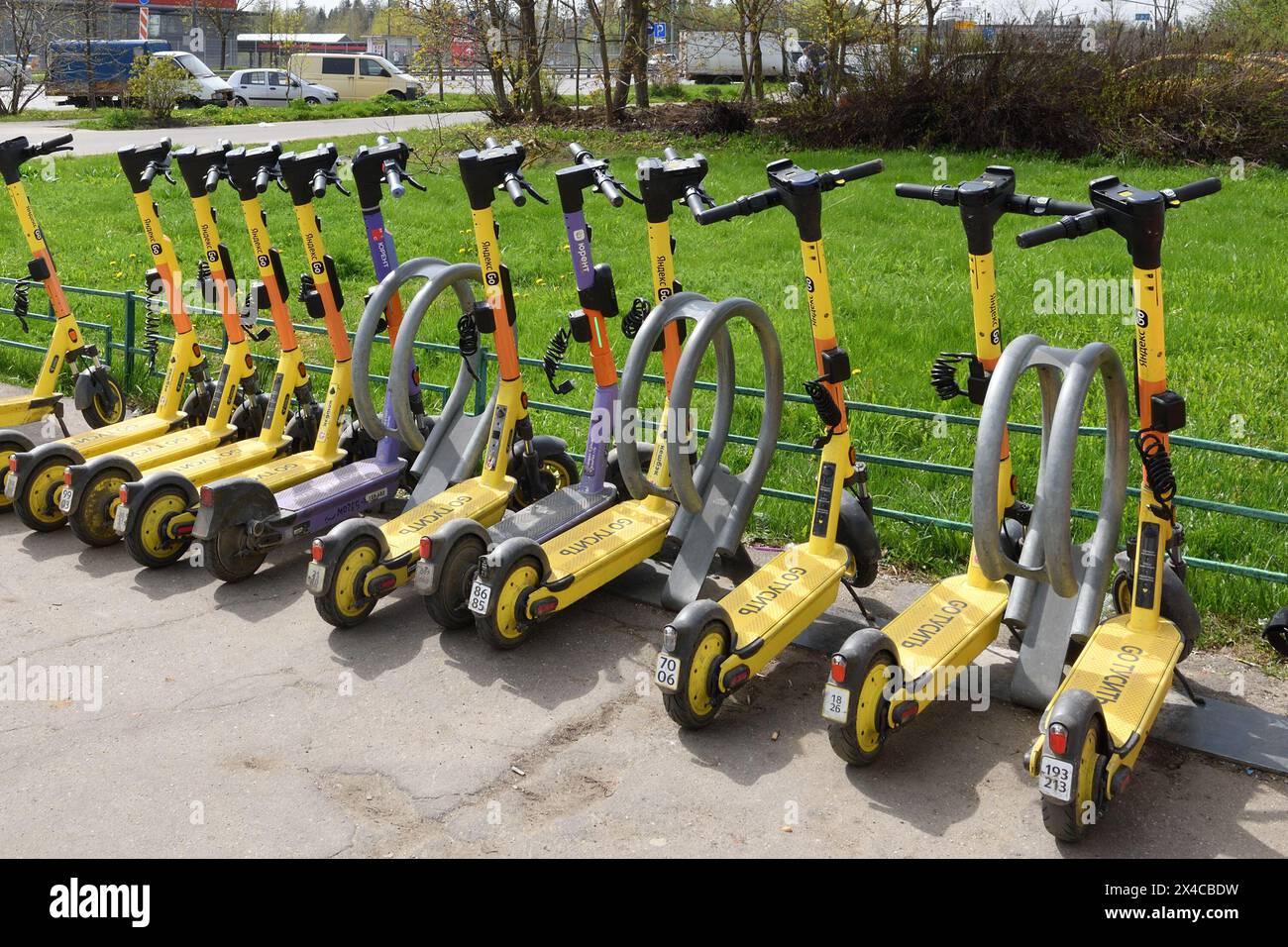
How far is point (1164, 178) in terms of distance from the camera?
14.5m

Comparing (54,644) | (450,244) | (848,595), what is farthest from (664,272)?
(450,244)

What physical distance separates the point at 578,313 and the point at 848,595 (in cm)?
193

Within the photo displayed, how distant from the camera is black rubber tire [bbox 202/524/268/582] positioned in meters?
6.22

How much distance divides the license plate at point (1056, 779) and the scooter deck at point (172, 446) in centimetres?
534

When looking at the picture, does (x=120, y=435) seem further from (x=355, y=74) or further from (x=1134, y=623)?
(x=355, y=74)

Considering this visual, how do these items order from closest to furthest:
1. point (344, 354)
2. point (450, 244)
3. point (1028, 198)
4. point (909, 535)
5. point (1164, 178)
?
point (1028, 198) < point (909, 535) < point (344, 354) < point (450, 244) < point (1164, 178)

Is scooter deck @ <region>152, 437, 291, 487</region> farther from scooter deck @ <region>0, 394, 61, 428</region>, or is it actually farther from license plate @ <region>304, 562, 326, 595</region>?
license plate @ <region>304, 562, 326, 595</region>

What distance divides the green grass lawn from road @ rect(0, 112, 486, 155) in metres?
5.28

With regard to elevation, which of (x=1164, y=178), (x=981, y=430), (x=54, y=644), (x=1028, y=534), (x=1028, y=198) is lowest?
(x=54, y=644)

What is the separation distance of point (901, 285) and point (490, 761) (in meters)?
6.89

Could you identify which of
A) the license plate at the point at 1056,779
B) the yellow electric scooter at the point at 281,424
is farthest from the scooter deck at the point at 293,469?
the license plate at the point at 1056,779

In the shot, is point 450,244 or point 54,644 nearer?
point 54,644

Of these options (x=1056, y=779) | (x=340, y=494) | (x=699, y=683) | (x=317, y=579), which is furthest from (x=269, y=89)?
(x=1056, y=779)
